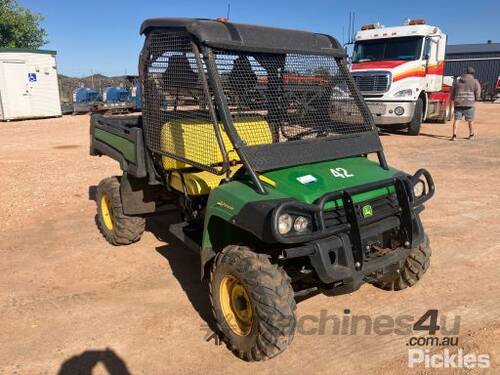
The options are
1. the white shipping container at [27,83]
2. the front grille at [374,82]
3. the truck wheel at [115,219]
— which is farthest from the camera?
the white shipping container at [27,83]

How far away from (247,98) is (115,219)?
224 cm

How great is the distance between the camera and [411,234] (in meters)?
3.18

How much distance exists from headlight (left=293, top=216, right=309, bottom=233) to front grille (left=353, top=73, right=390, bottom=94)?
410 inches

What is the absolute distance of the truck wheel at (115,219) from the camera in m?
4.80

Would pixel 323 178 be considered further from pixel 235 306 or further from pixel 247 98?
pixel 235 306

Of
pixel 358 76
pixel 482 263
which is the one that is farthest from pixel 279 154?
pixel 358 76

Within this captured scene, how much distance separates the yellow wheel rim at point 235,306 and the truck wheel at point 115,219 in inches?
79.4

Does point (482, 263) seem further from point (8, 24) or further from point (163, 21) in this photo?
point (8, 24)

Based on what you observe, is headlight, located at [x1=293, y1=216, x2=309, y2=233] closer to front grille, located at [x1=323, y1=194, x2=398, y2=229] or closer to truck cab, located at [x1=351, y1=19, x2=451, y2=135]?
front grille, located at [x1=323, y1=194, x2=398, y2=229]

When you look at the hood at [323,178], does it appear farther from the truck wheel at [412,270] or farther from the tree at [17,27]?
the tree at [17,27]

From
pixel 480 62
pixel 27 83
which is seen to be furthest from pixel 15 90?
pixel 480 62

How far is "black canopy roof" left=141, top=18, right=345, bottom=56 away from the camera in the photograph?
3.26 meters

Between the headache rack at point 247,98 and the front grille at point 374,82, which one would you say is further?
the front grille at point 374,82

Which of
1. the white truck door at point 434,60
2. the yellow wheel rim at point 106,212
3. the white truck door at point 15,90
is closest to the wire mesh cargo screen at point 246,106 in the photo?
the yellow wheel rim at point 106,212
